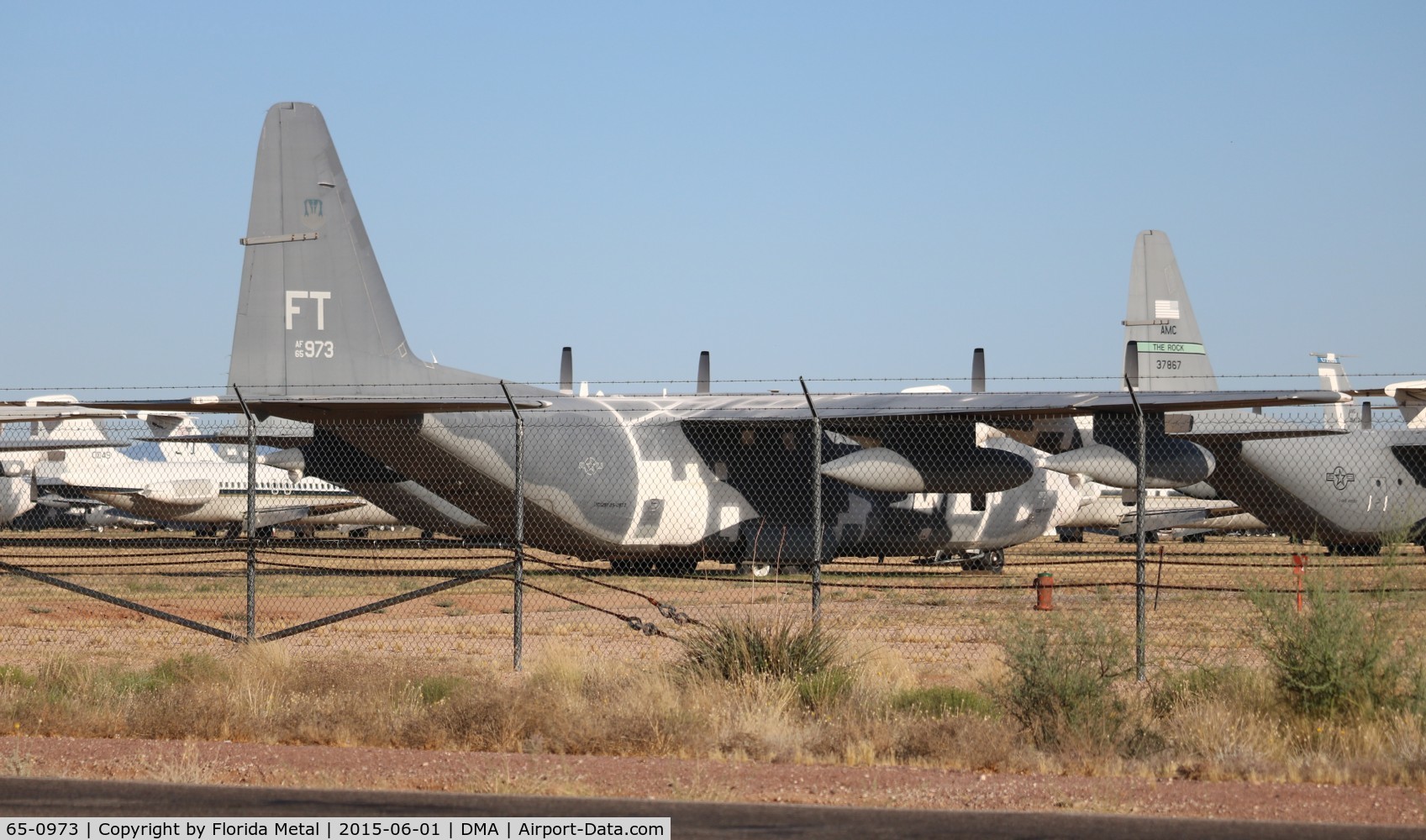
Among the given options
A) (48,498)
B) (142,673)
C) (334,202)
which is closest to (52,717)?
(142,673)

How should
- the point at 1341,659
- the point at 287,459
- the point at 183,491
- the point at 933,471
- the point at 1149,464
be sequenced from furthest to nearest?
the point at 183,491
the point at 287,459
the point at 933,471
the point at 1149,464
the point at 1341,659

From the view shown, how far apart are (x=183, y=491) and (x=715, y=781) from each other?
43524 millimetres

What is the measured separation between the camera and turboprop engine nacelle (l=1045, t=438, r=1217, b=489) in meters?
21.4

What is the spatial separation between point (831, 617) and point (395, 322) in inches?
301

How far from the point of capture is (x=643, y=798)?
7668 mm

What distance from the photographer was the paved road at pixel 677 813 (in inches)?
267

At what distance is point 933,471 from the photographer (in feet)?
79.0

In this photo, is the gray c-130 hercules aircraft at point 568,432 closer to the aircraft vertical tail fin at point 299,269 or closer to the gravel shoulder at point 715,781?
the aircraft vertical tail fin at point 299,269

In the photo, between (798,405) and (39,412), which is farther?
(39,412)

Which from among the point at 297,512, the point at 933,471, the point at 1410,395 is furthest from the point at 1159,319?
the point at 297,512

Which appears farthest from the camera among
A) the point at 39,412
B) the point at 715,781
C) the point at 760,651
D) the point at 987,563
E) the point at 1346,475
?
the point at 39,412
